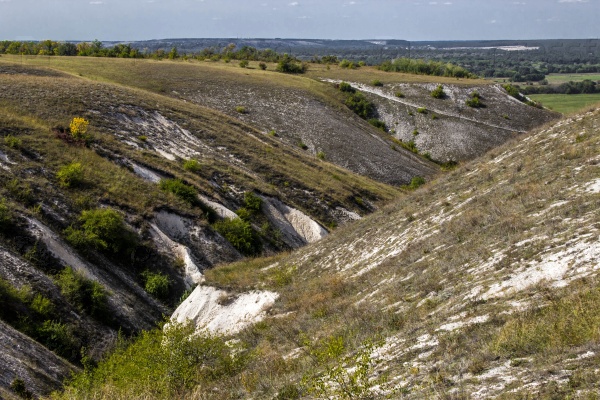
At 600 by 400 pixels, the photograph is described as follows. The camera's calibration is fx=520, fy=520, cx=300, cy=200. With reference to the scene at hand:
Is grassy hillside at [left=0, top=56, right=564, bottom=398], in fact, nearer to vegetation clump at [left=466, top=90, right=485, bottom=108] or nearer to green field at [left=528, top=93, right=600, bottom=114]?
vegetation clump at [left=466, top=90, right=485, bottom=108]

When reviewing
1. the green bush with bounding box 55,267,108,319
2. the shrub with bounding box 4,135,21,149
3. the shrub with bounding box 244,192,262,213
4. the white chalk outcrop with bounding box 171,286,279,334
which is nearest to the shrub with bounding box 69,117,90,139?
the shrub with bounding box 4,135,21,149

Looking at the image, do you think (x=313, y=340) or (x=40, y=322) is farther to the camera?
(x=40, y=322)

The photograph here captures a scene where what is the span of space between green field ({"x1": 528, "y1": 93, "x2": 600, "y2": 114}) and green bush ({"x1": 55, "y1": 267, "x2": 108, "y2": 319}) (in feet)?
352

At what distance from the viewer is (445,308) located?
11.1 m

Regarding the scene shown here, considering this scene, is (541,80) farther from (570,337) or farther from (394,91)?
(570,337)

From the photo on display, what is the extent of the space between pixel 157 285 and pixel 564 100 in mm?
130033

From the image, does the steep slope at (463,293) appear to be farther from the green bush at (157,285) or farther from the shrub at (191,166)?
the shrub at (191,166)

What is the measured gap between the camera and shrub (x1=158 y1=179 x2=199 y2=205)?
31.5 m

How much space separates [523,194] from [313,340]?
770cm

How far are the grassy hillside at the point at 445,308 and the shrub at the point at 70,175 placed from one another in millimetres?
11399

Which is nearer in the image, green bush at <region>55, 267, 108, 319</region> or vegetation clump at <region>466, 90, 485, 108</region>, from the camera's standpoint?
green bush at <region>55, 267, 108, 319</region>

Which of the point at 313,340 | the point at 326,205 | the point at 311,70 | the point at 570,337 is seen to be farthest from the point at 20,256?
the point at 311,70

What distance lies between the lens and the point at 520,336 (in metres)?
8.45

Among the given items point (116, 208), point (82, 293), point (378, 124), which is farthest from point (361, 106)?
point (82, 293)
